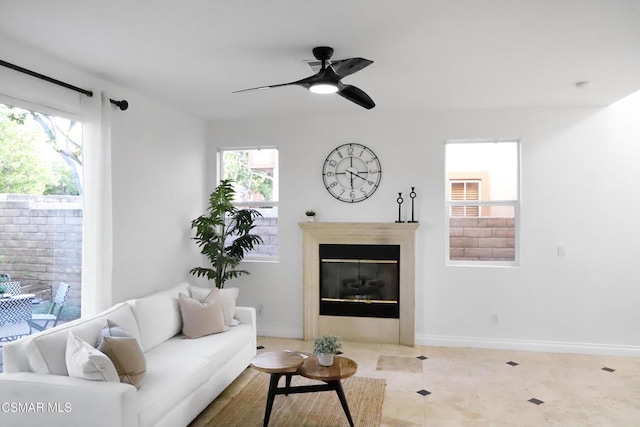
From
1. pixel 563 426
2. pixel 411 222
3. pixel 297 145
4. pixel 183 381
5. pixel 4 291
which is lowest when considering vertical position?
pixel 563 426

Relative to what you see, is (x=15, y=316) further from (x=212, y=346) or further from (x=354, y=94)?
(x=354, y=94)

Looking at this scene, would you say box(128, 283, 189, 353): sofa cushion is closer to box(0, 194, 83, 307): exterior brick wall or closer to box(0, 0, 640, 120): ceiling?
box(0, 194, 83, 307): exterior brick wall

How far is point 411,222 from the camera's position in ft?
16.6

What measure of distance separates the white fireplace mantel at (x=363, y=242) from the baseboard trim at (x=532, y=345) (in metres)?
0.32

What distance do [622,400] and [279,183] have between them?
13.1ft

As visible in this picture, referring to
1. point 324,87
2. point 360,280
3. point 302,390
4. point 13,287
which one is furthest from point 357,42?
point 360,280

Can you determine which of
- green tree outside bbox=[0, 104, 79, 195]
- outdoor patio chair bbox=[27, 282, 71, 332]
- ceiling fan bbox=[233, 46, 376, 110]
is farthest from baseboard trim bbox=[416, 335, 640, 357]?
green tree outside bbox=[0, 104, 79, 195]

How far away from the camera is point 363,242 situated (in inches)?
204

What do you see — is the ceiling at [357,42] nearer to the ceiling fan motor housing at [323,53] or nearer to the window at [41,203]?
the ceiling fan motor housing at [323,53]

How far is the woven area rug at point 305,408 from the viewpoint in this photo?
323 centimetres

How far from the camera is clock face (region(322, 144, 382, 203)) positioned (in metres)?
5.25

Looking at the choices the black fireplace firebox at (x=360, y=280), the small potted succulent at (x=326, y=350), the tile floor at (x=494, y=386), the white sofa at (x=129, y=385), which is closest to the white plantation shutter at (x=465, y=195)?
the black fireplace firebox at (x=360, y=280)

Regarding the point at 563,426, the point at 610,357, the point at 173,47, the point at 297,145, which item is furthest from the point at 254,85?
the point at 610,357

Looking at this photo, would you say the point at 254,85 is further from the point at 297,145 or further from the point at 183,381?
the point at 183,381
